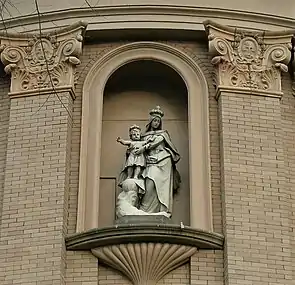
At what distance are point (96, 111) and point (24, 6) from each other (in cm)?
218

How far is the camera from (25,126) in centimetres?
1573

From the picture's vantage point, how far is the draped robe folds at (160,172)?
50.0ft

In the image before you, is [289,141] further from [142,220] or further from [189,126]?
[142,220]

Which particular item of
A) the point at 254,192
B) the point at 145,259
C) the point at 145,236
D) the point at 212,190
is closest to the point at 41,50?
the point at 212,190

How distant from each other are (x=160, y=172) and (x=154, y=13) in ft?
8.79

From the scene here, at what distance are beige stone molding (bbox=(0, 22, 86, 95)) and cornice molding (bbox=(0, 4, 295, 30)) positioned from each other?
0.43 m

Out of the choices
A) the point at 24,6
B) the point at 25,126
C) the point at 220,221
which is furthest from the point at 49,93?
the point at 220,221

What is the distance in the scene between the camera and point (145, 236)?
47.4 ft

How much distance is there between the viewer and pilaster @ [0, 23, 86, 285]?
14.5 meters

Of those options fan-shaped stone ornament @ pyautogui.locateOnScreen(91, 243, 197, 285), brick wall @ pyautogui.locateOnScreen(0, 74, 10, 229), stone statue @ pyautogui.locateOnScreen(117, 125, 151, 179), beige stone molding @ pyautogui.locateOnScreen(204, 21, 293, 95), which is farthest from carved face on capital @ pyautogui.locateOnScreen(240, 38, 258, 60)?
brick wall @ pyautogui.locateOnScreen(0, 74, 10, 229)

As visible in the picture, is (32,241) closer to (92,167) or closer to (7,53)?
(92,167)

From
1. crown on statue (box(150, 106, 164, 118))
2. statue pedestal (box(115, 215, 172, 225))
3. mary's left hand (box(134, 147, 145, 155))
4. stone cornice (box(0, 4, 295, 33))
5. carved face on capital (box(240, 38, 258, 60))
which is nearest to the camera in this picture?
→ statue pedestal (box(115, 215, 172, 225))

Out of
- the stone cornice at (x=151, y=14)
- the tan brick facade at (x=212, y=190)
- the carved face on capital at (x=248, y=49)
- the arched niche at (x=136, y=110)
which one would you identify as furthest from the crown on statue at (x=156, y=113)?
the carved face on capital at (x=248, y=49)

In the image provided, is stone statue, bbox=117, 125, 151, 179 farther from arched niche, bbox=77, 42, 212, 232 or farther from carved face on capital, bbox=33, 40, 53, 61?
carved face on capital, bbox=33, 40, 53, 61
